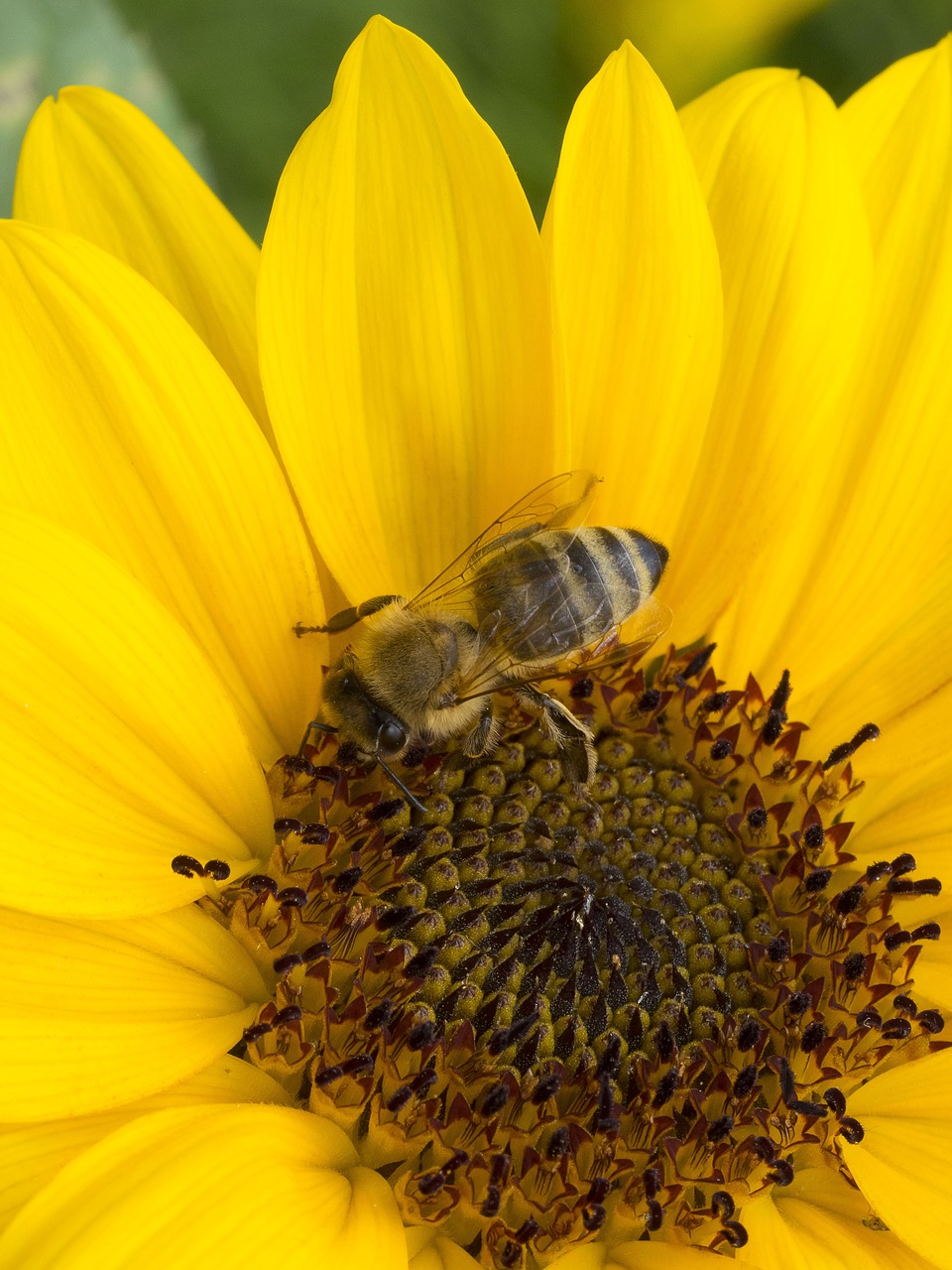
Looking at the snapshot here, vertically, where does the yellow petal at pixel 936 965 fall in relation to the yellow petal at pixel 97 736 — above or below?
below

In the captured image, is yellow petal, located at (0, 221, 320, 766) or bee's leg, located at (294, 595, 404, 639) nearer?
yellow petal, located at (0, 221, 320, 766)

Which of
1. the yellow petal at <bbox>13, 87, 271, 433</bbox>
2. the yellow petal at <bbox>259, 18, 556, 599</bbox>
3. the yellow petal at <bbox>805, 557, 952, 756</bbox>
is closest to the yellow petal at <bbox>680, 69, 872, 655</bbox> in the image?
the yellow petal at <bbox>805, 557, 952, 756</bbox>

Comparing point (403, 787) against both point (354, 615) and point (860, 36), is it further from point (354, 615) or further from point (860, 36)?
point (860, 36)

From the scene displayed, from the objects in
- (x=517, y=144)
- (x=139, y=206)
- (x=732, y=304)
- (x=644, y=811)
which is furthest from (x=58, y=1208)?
(x=517, y=144)

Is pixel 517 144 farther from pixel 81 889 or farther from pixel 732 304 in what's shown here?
pixel 81 889

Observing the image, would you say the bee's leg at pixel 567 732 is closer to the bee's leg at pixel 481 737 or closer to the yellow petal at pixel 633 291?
the bee's leg at pixel 481 737

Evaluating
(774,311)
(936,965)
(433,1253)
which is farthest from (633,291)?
(433,1253)

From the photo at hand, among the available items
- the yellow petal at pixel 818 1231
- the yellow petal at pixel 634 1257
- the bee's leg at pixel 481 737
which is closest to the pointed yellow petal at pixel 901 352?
the bee's leg at pixel 481 737

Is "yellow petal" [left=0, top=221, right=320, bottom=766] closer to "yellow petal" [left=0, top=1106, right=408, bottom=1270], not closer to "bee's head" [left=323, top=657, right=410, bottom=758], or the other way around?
"bee's head" [left=323, top=657, right=410, bottom=758]
